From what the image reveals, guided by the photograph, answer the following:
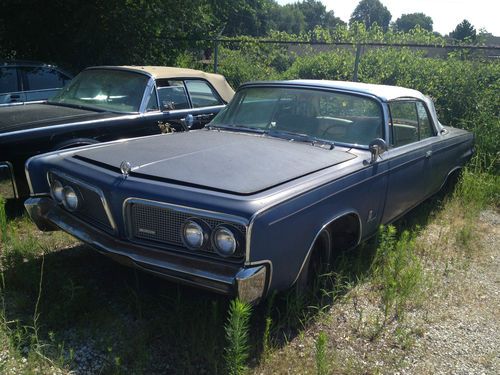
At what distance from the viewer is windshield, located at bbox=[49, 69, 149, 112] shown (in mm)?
5352

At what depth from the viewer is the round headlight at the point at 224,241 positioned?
2471 mm

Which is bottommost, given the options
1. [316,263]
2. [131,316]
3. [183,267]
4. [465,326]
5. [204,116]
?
[465,326]

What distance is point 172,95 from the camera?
19.0ft

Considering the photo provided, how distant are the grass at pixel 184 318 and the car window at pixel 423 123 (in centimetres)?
127

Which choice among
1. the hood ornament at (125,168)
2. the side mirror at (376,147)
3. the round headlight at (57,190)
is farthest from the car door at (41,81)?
the side mirror at (376,147)

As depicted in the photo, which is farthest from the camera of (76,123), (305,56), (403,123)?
(305,56)

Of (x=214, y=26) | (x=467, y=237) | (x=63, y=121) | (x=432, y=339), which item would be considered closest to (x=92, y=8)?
(x=214, y=26)

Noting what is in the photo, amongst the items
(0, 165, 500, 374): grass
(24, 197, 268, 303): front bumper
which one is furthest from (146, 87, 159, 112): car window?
(24, 197, 268, 303): front bumper

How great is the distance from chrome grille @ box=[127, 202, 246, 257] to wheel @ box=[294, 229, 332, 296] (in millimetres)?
725

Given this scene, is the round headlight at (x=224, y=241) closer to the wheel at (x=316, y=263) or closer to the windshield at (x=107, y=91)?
the wheel at (x=316, y=263)

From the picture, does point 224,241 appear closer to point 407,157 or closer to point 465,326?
point 465,326

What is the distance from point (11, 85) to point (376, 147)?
5.10m

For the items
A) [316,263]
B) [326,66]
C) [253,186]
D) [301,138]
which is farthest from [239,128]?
[326,66]

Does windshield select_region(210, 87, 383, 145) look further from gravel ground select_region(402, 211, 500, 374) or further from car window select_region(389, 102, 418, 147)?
gravel ground select_region(402, 211, 500, 374)
